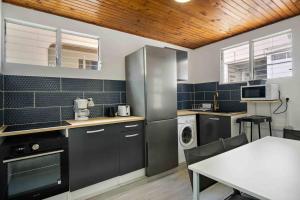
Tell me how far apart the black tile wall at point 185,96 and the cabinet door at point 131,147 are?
172 centimetres

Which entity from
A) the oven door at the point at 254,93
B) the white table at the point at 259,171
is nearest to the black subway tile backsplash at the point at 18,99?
the white table at the point at 259,171

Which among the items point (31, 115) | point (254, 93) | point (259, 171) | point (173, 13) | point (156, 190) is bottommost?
point (156, 190)

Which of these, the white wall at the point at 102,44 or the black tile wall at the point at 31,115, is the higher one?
the white wall at the point at 102,44

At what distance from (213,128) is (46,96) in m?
2.84

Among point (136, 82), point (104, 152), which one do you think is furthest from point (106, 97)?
point (104, 152)

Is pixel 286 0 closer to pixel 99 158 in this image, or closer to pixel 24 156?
pixel 99 158

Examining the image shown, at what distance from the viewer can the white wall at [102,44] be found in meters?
2.18

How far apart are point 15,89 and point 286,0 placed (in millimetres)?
3633

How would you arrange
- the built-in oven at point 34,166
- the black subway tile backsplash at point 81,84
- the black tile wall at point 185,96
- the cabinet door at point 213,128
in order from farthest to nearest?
the black tile wall at point 185,96 < the cabinet door at point 213,128 < the black subway tile backsplash at point 81,84 < the built-in oven at point 34,166

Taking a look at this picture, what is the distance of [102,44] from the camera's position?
9.30 ft

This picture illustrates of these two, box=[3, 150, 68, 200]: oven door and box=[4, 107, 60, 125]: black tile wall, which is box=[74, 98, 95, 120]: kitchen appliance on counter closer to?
box=[4, 107, 60, 125]: black tile wall

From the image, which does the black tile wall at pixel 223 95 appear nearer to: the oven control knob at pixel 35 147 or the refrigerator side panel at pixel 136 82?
the refrigerator side panel at pixel 136 82

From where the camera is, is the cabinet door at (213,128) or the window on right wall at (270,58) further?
the cabinet door at (213,128)

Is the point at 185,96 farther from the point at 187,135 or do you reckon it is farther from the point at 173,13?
the point at 173,13
